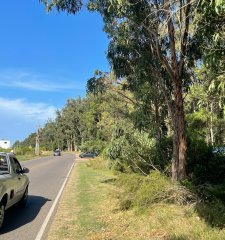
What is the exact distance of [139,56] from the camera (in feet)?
55.4

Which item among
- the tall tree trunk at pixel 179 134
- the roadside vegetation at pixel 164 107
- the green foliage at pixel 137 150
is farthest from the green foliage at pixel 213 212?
the green foliage at pixel 137 150

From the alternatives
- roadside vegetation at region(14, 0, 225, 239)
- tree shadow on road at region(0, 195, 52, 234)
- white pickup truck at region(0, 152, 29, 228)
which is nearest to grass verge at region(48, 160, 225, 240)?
roadside vegetation at region(14, 0, 225, 239)

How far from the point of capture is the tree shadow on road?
34.5ft

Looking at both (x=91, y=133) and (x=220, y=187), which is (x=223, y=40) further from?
(x=91, y=133)

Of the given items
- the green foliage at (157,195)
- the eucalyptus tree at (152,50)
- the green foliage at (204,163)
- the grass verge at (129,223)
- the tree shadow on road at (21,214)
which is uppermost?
the eucalyptus tree at (152,50)

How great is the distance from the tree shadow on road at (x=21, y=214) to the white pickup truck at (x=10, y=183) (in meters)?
0.27

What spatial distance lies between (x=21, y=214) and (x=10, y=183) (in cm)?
200

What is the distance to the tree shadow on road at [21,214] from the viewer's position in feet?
34.5

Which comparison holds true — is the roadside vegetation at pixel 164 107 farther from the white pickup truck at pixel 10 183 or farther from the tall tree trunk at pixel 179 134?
the white pickup truck at pixel 10 183

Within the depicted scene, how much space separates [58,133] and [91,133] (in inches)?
2400

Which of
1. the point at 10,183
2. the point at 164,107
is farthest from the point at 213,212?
the point at 164,107

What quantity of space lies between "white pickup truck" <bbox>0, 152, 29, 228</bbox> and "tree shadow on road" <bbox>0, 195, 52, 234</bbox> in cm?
27

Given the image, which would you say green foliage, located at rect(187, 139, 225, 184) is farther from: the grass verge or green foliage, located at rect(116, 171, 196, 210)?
green foliage, located at rect(116, 171, 196, 210)

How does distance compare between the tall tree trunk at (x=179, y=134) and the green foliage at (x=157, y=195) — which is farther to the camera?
the tall tree trunk at (x=179, y=134)
